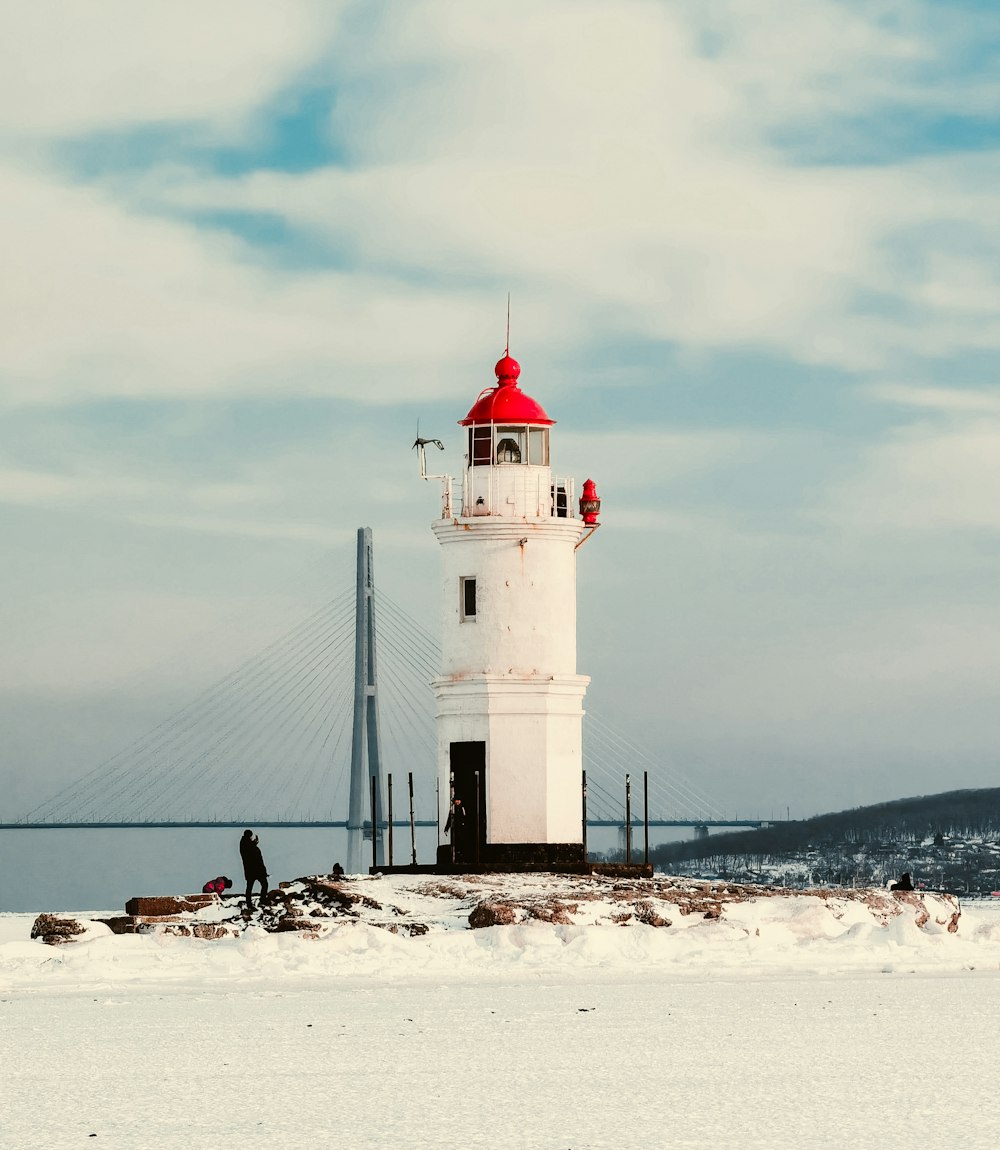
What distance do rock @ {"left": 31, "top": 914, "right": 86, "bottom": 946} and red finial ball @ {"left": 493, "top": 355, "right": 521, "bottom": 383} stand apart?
9355 millimetres

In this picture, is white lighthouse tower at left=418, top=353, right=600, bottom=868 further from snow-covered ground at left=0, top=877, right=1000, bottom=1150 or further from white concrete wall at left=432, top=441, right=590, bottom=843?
snow-covered ground at left=0, top=877, right=1000, bottom=1150

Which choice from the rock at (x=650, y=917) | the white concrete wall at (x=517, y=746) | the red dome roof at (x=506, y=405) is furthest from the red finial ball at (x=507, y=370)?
the rock at (x=650, y=917)

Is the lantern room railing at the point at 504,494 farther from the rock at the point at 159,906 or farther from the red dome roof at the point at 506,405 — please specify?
the rock at the point at 159,906

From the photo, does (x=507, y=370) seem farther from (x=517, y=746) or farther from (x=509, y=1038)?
(x=509, y=1038)

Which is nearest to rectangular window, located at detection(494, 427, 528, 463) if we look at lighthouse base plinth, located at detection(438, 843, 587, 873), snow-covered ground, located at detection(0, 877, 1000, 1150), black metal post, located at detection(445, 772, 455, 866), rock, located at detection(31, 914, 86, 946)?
black metal post, located at detection(445, 772, 455, 866)

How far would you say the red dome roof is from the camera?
23891 mm

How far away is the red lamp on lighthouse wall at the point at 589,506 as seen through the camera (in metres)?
24.1

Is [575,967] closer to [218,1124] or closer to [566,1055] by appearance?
[566,1055]

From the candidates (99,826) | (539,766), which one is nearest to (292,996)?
(539,766)

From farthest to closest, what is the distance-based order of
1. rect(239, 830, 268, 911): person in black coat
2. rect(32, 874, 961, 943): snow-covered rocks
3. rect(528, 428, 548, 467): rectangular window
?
rect(528, 428, 548, 467): rectangular window
rect(239, 830, 268, 911): person in black coat
rect(32, 874, 961, 943): snow-covered rocks

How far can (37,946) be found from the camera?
16500mm

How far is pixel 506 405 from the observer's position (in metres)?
24.0

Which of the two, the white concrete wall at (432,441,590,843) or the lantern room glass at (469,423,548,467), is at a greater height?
the lantern room glass at (469,423,548,467)

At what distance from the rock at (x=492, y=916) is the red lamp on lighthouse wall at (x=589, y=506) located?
23.7ft
